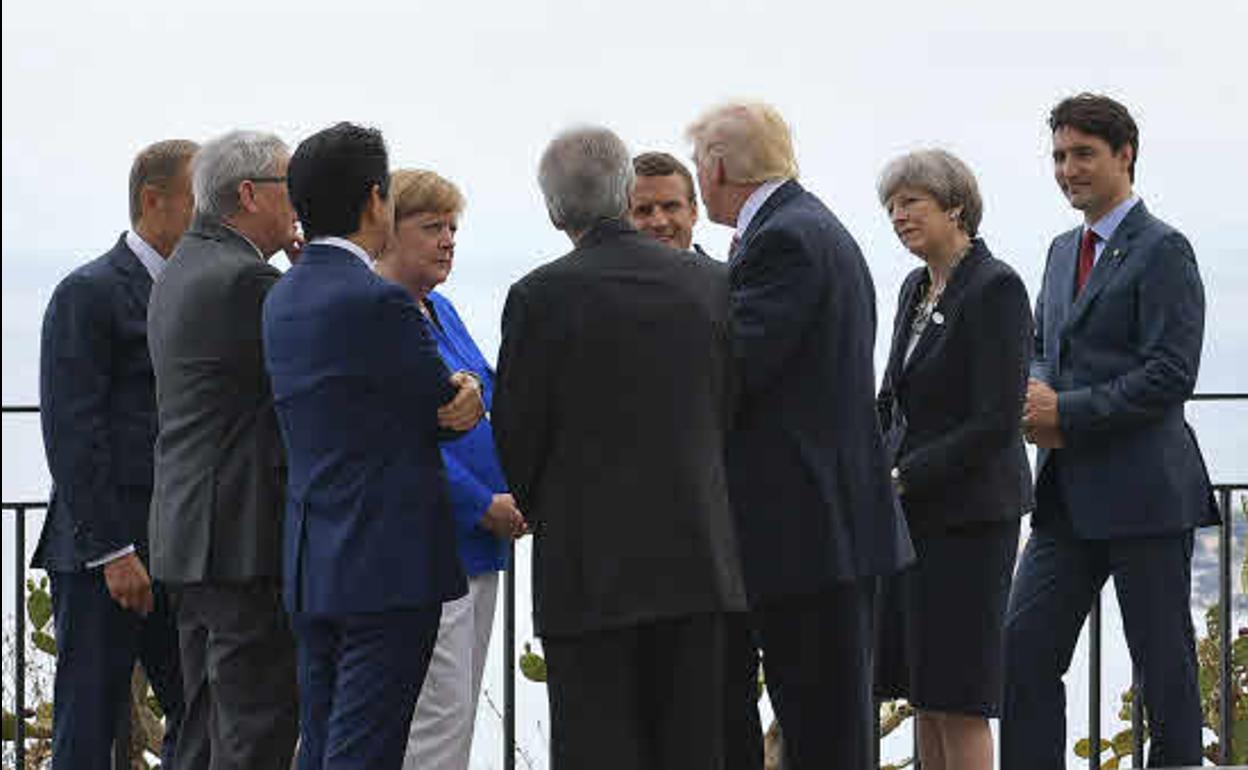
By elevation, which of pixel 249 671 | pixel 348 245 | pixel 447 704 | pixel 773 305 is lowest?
pixel 447 704

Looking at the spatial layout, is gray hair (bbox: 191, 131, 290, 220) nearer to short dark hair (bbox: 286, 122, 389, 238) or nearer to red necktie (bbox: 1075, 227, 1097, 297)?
short dark hair (bbox: 286, 122, 389, 238)

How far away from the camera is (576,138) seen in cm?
392

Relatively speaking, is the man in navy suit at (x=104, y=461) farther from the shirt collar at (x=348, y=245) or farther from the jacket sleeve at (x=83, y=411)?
the shirt collar at (x=348, y=245)

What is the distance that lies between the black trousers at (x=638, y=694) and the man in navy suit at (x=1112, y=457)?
45.7 inches

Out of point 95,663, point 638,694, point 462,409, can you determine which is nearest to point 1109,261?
point 638,694

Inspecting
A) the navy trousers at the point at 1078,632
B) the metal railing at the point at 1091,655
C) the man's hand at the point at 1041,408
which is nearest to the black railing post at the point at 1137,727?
the metal railing at the point at 1091,655

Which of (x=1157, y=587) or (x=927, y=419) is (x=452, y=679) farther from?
(x=1157, y=587)

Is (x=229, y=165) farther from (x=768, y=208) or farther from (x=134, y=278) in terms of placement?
(x=768, y=208)

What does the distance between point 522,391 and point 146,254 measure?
1.04m

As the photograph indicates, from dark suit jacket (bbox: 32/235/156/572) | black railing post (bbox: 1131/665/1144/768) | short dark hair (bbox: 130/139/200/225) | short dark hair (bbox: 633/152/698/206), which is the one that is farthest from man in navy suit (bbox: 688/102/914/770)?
black railing post (bbox: 1131/665/1144/768)

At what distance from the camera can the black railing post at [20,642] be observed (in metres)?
5.62

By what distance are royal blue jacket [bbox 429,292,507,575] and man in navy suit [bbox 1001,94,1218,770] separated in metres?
1.16

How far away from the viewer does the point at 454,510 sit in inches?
170

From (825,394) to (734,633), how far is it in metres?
0.50
